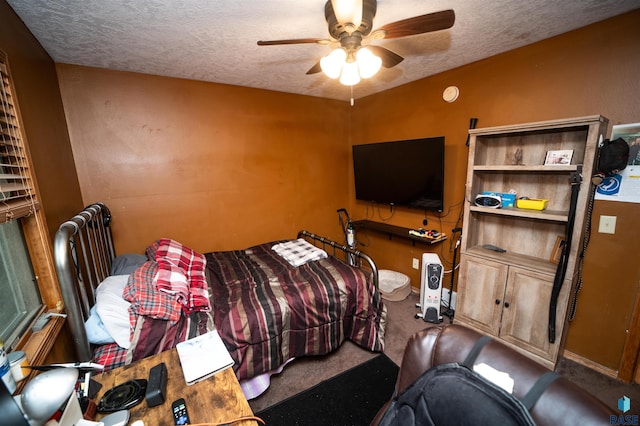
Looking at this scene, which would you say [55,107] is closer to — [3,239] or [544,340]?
[3,239]

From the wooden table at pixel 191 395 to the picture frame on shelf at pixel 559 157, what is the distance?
257 cm

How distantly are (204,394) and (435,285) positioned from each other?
230cm

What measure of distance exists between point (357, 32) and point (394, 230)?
2.27 metres

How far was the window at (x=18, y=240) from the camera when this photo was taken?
3.69 feet

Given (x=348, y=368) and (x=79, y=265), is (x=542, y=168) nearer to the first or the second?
(x=348, y=368)

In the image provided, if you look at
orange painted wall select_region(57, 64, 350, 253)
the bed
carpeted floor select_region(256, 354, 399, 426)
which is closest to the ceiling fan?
the bed

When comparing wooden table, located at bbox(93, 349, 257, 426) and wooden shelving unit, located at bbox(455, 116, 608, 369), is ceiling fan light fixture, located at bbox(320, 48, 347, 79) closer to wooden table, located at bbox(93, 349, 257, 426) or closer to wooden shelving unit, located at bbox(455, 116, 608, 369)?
wooden shelving unit, located at bbox(455, 116, 608, 369)

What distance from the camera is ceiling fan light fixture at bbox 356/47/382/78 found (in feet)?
4.87

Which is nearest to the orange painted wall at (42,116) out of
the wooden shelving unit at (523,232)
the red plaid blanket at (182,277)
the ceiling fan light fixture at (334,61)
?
the red plaid blanket at (182,277)

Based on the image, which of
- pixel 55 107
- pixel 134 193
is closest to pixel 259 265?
pixel 134 193

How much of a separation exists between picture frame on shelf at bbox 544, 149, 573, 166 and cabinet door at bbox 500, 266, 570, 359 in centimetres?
87

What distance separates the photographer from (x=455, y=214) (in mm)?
2777

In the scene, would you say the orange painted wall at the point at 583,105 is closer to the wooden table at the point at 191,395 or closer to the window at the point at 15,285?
the wooden table at the point at 191,395

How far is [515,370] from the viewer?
80cm
